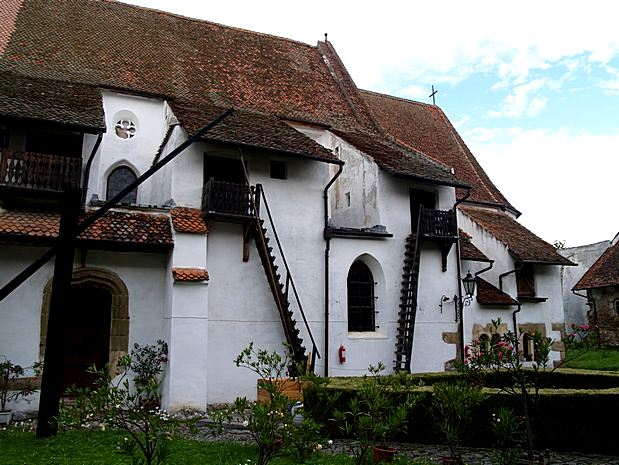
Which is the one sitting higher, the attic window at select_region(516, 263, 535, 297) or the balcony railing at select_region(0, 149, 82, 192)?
the balcony railing at select_region(0, 149, 82, 192)

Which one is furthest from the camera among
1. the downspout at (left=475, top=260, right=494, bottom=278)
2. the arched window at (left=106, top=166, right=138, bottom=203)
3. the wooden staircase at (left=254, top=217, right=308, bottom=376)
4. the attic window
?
Answer: the attic window

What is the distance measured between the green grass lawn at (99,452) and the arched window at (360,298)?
27.2 feet

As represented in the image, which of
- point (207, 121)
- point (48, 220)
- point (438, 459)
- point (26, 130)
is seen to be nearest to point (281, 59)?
point (207, 121)

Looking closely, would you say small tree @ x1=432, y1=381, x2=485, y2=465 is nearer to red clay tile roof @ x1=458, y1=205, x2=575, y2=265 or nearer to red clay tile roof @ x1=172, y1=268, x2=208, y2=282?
red clay tile roof @ x1=172, y1=268, x2=208, y2=282

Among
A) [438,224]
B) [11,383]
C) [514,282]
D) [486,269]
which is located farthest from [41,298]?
[514,282]

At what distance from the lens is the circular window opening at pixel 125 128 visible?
17453 mm

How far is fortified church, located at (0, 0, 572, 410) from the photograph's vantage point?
1333 cm

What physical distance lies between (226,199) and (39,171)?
4541 millimetres

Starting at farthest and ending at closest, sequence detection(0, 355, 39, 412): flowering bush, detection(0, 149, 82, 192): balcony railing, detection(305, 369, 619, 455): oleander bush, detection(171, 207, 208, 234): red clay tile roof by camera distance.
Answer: detection(171, 207, 208, 234): red clay tile roof
detection(0, 149, 82, 192): balcony railing
detection(0, 355, 39, 412): flowering bush
detection(305, 369, 619, 455): oleander bush

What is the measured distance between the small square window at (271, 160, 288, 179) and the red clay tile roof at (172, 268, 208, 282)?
420cm

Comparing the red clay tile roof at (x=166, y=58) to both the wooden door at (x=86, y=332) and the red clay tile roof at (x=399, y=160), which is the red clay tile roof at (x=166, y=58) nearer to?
the red clay tile roof at (x=399, y=160)

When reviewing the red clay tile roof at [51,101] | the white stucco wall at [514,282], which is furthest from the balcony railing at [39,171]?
the white stucco wall at [514,282]

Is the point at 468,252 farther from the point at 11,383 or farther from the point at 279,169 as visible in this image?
the point at 11,383

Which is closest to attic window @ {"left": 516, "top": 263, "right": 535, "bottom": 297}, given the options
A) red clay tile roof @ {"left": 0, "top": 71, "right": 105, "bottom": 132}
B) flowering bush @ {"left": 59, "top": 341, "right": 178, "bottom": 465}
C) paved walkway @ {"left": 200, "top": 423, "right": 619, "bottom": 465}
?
paved walkway @ {"left": 200, "top": 423, "right": 619, "bottom": 465}
